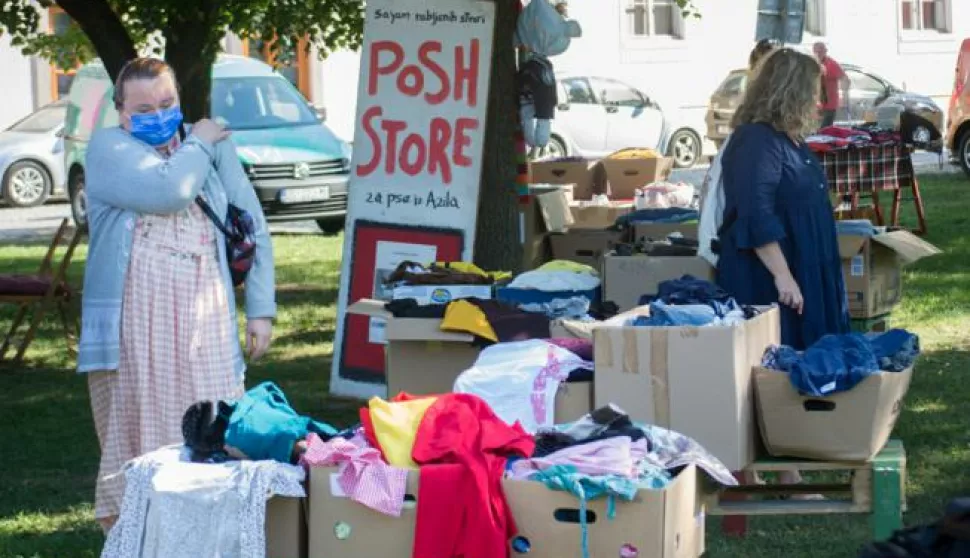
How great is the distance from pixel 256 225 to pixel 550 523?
181 cm

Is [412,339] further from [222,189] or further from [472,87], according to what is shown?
[472,87]

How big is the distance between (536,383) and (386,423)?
101cm

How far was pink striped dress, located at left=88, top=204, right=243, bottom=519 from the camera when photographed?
5652 mm

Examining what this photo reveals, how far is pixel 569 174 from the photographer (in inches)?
501

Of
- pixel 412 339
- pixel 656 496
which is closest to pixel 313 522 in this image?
pixel 656 496

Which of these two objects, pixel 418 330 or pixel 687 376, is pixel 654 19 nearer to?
pixel 418 330

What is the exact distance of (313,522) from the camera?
452 cm

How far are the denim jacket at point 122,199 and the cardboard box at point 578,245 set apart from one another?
4.24m

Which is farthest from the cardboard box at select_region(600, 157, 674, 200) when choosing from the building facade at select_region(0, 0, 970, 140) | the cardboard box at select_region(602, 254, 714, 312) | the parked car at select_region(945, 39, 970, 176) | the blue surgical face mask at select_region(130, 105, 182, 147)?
the building facade at select_region(0, 0, 970, 140)

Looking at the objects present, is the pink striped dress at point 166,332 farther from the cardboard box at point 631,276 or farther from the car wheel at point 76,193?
the car wheel at point 76,193

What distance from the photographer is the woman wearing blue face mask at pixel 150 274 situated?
18.4 ft

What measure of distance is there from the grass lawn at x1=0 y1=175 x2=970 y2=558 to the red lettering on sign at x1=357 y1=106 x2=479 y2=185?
1.25m

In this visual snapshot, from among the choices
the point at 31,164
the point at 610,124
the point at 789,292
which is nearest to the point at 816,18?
the point at 610,124

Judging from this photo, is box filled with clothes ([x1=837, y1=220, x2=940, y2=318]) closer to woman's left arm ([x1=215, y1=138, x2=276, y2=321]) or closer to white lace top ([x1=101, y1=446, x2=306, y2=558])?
woman's left arm ([x1=215, y1=138, x2=276, y2=321])
